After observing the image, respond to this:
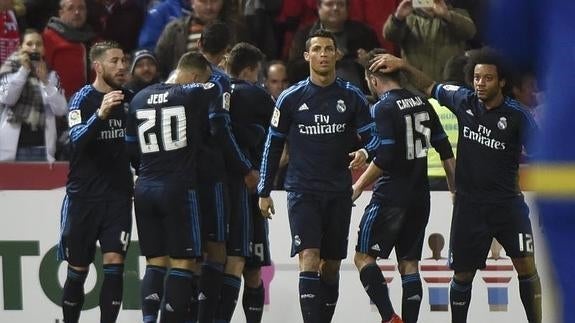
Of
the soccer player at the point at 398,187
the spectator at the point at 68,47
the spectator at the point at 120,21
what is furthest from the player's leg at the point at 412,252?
the spectator at the point at 120,21

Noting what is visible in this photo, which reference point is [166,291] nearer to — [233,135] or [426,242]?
[233,135]

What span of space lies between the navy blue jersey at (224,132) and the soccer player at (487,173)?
1.15 m

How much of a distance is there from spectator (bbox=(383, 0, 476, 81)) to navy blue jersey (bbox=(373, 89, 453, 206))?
234cm

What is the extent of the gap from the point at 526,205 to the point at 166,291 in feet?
9.01

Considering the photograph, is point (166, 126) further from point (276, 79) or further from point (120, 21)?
point (120, 21)

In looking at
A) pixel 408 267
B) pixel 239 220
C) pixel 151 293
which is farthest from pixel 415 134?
pixel 151 293

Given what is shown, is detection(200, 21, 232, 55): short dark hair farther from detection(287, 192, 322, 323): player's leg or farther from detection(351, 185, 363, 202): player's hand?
detection(351, 185, 363, 202): player's hand

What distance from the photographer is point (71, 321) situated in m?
10.5

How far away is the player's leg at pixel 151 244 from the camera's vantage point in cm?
987

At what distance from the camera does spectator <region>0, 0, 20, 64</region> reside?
12.8 metres

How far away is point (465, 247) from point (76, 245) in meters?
2.88

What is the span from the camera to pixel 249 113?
1077cm

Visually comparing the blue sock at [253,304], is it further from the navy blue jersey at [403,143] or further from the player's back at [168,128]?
the player's back at [168,128]

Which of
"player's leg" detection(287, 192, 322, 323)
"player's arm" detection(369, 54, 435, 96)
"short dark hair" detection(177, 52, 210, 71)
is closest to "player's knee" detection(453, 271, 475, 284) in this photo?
"player's leg" detection(287, 192, 322, 323)
